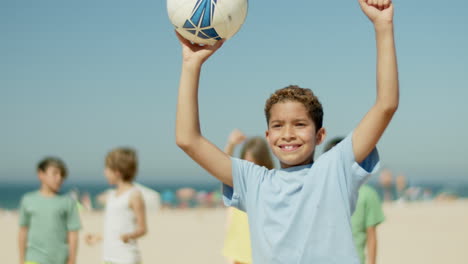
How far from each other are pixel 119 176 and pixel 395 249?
31.3ft

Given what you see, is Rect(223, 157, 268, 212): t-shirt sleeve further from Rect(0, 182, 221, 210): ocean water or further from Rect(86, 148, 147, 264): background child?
Rect(0, 182, 221, 210): ocean water

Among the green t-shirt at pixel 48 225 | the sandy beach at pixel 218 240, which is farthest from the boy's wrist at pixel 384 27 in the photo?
the sandy beach at pixel 218 240

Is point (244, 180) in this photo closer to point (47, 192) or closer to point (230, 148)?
point (230, 148)

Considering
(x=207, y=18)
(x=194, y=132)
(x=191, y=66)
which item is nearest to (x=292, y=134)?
(x=194, y=132)

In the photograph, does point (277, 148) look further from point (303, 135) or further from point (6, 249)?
point (6, 249)

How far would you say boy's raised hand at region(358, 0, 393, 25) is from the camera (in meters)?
2.77

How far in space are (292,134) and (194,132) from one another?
0.46 meters

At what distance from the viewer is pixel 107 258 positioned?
614cm

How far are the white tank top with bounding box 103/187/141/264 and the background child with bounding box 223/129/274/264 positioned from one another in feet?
3.05

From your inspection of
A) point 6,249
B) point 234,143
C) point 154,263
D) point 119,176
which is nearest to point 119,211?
point 119,176

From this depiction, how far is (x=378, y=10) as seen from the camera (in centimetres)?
281

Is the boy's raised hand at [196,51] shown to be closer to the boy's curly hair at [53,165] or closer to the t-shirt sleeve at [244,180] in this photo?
the t-shirt sleeve at [244,180]

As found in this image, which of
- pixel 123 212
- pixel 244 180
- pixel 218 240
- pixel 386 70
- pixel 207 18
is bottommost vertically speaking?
pixel 218 240

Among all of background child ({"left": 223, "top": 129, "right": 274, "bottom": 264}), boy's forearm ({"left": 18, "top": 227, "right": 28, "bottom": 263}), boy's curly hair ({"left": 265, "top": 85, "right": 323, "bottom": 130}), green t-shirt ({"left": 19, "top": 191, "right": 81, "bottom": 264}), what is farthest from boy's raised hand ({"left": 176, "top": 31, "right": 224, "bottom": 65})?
boy's forearm ({"left": 18, "top": 227, "right": 28, "bottom": 263})
